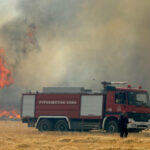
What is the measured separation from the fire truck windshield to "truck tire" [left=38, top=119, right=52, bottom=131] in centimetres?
656

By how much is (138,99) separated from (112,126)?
257 cm

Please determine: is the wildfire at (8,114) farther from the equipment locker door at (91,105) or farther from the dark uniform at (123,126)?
the dark uniform at (123,126)

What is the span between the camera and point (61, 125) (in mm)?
33469

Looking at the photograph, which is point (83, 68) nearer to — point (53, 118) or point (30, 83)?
point (30, 83)

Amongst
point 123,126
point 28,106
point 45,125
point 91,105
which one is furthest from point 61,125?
point 123,126

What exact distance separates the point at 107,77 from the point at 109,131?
44.1m

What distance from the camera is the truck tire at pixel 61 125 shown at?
1306 inches

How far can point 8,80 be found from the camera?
6662 centimetres

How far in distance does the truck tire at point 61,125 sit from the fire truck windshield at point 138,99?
525 cm

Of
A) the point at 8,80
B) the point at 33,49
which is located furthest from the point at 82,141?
the point at 33,49

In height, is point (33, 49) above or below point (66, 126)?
above

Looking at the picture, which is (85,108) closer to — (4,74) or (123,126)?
(123,126)

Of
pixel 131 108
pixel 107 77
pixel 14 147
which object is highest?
pixel 107 77

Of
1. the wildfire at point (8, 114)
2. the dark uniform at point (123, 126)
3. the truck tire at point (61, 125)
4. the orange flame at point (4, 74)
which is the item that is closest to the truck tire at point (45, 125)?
the truck tire at point (61, 125)
